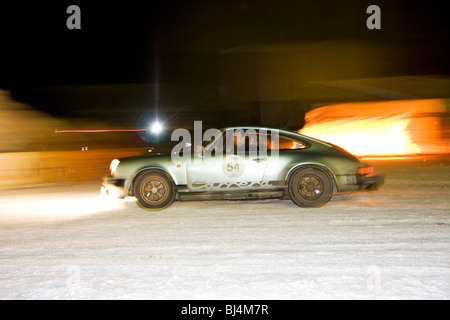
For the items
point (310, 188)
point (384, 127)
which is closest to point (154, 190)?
point (310, 188)

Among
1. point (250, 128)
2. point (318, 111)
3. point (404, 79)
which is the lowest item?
point (250, 128)

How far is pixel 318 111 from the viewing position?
20156mm

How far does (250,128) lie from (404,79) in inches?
556

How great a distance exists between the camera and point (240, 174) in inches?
289

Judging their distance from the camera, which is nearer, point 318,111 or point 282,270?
point 282,270

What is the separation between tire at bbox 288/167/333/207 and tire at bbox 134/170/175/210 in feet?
6.62

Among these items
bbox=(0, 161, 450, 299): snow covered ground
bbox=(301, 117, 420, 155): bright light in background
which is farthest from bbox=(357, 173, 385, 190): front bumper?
bbox=(301, 117, 420, 155): bright light in background

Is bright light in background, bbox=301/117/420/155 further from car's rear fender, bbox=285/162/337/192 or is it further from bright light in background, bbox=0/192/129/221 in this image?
bright light in background, bbox=0/192/129/221

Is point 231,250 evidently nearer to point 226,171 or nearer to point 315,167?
point 226,171

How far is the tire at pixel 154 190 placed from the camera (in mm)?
7457

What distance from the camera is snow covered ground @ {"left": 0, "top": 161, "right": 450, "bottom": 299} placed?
3.78 m
